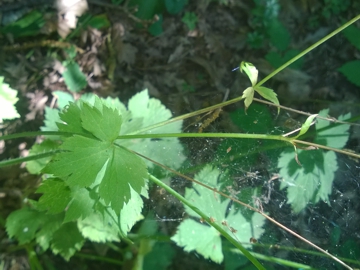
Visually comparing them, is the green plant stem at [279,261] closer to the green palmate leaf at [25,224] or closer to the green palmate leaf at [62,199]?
the green palmate leaf at [62,199]

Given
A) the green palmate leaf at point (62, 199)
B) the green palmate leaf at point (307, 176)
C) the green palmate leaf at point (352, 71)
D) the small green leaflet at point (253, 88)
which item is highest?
the small green leaflet at point (253, 88)

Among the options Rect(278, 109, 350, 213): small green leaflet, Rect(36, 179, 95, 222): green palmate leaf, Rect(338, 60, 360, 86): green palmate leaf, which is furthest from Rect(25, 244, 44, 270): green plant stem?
Rect(338, 60, 360, 86): green palmate leaf

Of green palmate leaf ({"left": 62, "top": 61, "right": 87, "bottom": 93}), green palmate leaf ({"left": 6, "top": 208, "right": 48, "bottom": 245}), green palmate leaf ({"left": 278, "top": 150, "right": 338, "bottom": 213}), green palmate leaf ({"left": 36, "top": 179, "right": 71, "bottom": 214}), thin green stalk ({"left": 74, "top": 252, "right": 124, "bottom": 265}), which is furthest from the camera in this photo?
green palmate leaf ({"left": 62, "top": 61, "right": 87, "bottom": 93})

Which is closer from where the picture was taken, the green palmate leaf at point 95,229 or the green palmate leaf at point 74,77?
the green palmate leaf at point 95,229

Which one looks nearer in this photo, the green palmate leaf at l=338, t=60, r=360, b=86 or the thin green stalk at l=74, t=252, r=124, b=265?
the thin green stalk at l=74, t=252, r=124, b=265

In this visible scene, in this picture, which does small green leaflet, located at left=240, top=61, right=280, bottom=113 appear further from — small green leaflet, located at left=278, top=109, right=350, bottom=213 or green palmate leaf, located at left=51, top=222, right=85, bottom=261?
green palmate leaf, located at left=51, top=222, right=85, bottom=261

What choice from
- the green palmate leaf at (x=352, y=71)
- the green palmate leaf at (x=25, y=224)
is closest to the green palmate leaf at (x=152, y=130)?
the green palmate leaf at (x=25, y=224)

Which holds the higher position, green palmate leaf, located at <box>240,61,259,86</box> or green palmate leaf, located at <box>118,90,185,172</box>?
green palmate leaf, located at <box>240,61,259,86</box>
